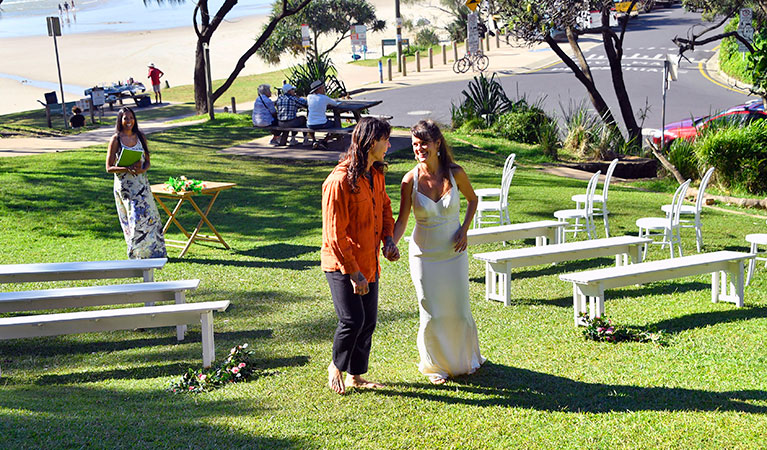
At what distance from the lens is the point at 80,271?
6.96 metres

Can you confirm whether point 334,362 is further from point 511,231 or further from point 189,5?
point 189,5

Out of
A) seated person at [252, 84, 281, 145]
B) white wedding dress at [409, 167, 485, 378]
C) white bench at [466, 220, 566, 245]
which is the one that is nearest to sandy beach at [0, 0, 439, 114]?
seated person at [252, 84, 281, 145]

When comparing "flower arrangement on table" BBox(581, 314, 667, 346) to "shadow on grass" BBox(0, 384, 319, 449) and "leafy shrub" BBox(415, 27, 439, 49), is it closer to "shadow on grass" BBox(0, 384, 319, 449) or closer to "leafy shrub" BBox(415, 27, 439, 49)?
"shadow on grass" BBox(0, 384, 319, 449)

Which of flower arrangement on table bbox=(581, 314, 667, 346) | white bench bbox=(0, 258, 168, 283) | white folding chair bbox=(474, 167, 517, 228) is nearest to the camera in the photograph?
flower arrangement on table bbox=(581, 314, 667, 346)

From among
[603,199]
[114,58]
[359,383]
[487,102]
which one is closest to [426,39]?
[114,58]

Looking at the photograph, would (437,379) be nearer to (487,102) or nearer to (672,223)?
(672,223)

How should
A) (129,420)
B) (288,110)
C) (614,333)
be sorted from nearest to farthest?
(129,420) → (614,333) → (288,110)

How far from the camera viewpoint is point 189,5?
404 ft

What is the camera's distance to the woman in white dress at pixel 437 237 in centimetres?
509

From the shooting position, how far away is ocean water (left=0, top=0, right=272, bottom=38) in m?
85.1

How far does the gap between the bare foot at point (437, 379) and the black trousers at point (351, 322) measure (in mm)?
465

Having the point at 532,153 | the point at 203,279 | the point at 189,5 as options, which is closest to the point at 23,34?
the point at 189,5

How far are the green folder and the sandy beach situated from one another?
26321mm

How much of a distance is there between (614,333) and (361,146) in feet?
8.94
